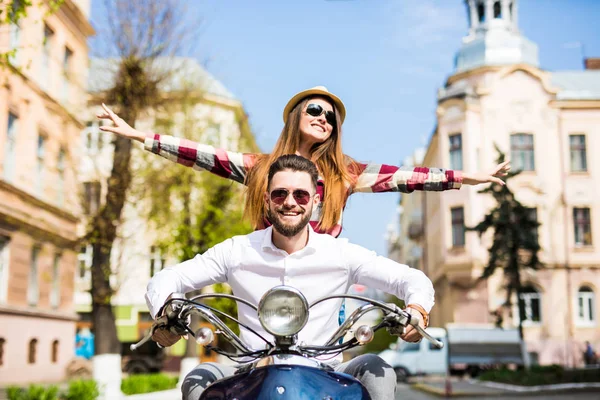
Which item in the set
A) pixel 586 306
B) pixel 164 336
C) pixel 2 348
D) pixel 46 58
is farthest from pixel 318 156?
pixel 586 306

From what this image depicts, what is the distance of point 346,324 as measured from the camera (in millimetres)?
2885

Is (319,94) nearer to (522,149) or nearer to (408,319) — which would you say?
(408,319)

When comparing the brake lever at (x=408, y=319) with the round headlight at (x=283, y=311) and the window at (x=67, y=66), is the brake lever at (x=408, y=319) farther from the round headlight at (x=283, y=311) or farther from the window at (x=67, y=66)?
the window at (x=67, y=66)

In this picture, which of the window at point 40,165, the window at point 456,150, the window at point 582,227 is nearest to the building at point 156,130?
the window at point 40,165

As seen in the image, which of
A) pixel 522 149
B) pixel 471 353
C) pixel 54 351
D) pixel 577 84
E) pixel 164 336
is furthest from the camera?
pixel 577 84

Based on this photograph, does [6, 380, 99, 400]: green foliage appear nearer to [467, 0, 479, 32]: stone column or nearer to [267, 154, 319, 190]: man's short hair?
[267, 154, 319, 190]: man's short hair

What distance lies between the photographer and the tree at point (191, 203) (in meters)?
22.4

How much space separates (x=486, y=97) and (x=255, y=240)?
1555 inches

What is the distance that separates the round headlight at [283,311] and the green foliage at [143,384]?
1621cm

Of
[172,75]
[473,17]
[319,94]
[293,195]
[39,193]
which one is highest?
[473,17]

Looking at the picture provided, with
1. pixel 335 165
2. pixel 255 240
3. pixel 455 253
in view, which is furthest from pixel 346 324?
pixel 455 253

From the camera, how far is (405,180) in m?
4.40

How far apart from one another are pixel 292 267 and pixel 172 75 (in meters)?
17.0

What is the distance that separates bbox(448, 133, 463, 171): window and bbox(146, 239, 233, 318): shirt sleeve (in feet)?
126
